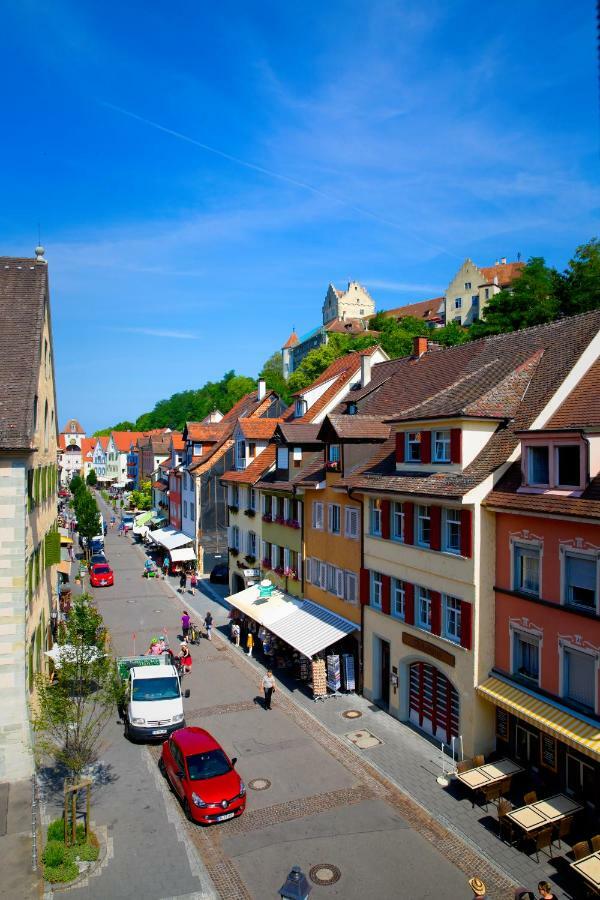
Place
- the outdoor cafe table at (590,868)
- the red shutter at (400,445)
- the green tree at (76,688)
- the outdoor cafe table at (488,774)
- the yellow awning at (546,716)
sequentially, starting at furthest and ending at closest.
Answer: the red shutter at (400,445)
the outdoor cafe table at (488,774)
the green tree at (76,688)
the yellow awning at (546,716)
the outdoor cafe table at (590,868)

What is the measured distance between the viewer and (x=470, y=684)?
19.1 metres

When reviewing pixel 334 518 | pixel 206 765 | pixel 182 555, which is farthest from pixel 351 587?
pixel 182 555

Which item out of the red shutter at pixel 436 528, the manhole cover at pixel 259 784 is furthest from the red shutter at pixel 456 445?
the manhole cover at pixel 259 784

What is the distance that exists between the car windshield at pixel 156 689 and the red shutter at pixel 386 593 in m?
7.99

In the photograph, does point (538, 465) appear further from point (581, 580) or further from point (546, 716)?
point (546, 716)

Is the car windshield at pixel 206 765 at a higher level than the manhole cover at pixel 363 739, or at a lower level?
higher

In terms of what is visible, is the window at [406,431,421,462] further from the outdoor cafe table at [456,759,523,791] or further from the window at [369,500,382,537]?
the outdoor cafe table at [456,759,523,791]

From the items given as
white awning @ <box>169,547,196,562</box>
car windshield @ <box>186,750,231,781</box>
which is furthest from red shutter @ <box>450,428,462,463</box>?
white awning @ <box>169,547,196,562</box>

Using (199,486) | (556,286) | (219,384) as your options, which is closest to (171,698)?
(199,486)

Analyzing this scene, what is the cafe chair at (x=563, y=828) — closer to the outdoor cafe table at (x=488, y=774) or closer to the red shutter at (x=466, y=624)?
the outdoor cafe table at (x=488, y=774)

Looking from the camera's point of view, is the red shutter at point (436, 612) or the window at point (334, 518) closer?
the red shutter at point (436, 612)

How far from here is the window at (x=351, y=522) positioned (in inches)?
1016

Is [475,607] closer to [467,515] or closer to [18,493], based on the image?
[467,515]

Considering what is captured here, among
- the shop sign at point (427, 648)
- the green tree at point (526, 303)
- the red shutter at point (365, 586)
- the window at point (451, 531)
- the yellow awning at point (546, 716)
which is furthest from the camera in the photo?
the green tree at point (526, 303)
